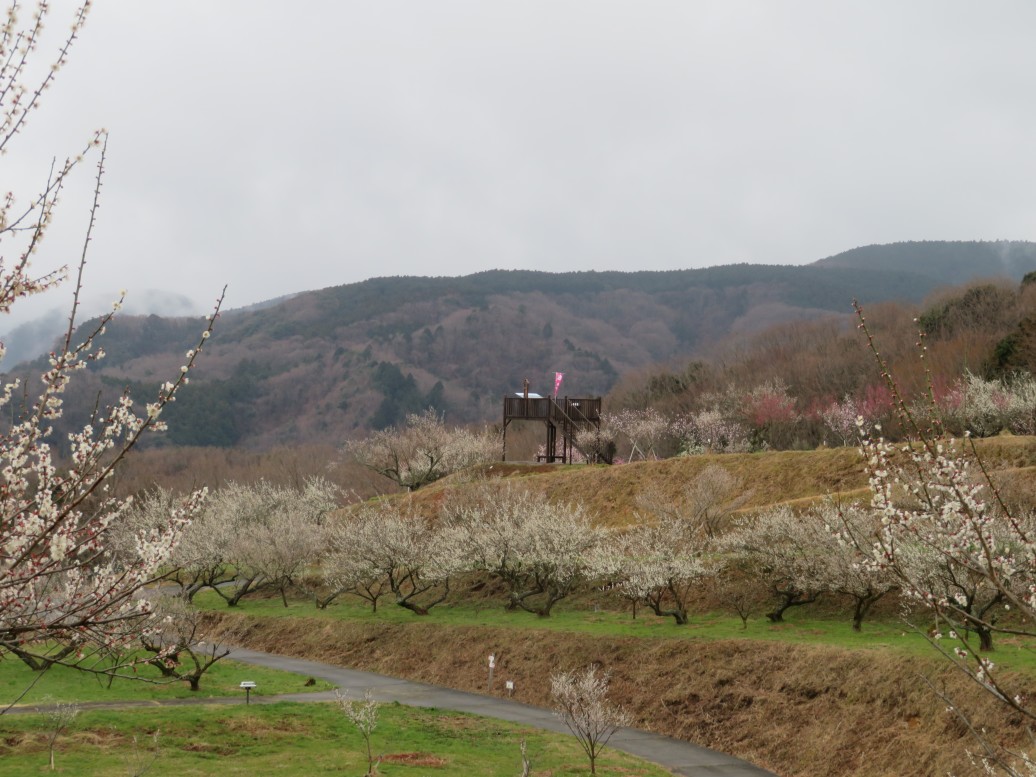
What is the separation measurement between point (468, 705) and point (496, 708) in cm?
113

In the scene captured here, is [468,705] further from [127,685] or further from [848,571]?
[848,571]

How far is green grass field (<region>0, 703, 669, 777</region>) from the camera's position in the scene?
73.0 ft

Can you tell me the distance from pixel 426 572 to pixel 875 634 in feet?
69.5

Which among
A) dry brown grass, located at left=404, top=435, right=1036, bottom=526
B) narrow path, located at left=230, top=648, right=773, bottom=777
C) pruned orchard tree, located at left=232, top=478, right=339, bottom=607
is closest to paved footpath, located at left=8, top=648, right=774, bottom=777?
narrow path, located at left=230, top=648, right=773, bottom=777

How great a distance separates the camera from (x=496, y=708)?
33.0 meters

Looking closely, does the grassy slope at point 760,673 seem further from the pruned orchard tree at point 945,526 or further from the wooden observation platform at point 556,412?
the wooden observation platform at point 556,412

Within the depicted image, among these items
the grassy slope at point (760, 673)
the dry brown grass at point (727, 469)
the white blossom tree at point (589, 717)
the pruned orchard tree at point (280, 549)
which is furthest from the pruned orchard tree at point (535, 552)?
the white blossom tree at point (589, 717)

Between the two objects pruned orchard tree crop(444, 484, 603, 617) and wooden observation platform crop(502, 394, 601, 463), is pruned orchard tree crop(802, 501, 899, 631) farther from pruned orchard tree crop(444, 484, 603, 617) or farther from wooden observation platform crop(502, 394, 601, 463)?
wooden observation platform crop(502, 394, 601, 463)

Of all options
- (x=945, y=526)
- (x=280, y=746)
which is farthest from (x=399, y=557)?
(x=945, y=526)

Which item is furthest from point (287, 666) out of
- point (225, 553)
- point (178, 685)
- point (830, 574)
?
point (830, 574)

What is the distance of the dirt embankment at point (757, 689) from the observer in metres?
23.5

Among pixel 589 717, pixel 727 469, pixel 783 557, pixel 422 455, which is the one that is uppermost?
pixel 727 469

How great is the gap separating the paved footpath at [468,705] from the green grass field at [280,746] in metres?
1.53

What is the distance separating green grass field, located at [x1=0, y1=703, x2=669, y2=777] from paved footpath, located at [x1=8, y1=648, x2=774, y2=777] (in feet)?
5.02
